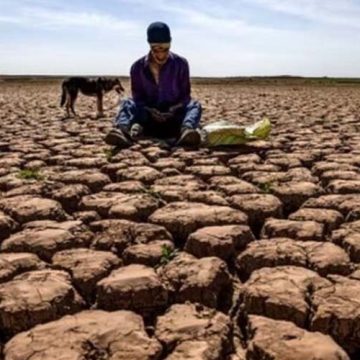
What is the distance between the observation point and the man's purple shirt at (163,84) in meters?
5.47

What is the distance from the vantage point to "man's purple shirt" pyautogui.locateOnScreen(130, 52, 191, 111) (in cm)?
547

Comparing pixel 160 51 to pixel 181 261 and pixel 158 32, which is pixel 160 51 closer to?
pixel 158 32

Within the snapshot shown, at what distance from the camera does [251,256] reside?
233 cm

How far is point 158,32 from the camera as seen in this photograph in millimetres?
5055

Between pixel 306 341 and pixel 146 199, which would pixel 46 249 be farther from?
pixel 306 341

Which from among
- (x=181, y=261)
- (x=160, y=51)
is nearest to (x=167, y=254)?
(x=181, y=261)

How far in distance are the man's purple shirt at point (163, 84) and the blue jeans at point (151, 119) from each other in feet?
0.25

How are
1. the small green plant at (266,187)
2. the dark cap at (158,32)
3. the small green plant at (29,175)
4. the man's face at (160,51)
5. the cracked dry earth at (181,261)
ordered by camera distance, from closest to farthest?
the cracked dry earth at (181,261), the small green plant at (266,187), the small green plant at (29,175), the dark cap at (158,32), the man's face at (160,51)

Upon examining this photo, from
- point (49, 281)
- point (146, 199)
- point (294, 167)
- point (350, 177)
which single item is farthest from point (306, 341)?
point (294, 167)

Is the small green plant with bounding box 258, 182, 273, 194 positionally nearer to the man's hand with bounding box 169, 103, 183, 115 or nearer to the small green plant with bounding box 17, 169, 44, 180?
the small green plant with bounding box 17, 169, 44, 180

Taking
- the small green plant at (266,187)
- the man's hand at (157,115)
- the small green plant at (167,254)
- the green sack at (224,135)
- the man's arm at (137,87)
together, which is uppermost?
the man's arm at (137,87)

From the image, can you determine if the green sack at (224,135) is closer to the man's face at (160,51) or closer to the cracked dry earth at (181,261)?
the man's face at (160,51)

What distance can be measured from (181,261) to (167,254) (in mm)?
133

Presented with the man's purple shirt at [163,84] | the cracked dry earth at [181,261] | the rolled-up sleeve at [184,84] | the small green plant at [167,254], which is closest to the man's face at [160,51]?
the man's purple shirt at [163,84]
